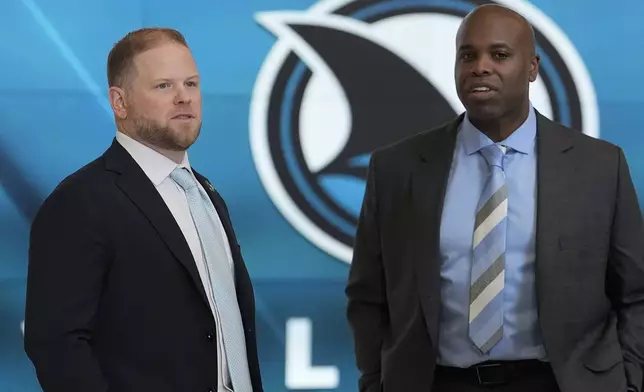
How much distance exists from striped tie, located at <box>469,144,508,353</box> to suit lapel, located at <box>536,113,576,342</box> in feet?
0.27

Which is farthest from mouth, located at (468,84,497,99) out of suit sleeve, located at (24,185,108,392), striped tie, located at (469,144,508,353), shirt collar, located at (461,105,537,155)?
suit sleeve, located at (24,185,108,392)

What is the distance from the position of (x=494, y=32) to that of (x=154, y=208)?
0.87m

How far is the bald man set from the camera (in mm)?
1982

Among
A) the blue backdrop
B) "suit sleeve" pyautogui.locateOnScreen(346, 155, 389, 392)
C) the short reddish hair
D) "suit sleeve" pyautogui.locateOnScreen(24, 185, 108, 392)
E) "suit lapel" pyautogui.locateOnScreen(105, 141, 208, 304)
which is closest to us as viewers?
"suit sleeve" pyautogui.locateOnScreen(24, 185, 108, 392)

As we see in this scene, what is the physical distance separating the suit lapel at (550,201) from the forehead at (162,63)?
0.83 m

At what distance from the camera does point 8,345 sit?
310 cm

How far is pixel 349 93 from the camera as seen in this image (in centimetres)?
319

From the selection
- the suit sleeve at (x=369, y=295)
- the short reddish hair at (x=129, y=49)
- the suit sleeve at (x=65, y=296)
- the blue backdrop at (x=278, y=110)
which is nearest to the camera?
the suit sleeve at (x=65, y=296)

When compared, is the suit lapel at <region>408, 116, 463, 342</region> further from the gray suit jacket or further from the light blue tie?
the light blue tie

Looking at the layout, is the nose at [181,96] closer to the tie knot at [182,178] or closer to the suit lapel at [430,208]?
the tie knot at [182,178]

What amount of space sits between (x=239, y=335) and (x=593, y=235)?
0.83m

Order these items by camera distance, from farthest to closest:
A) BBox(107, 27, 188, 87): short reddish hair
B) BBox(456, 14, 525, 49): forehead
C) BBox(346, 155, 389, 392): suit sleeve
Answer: BBox(346, 155, 389, 392): suit sleeve → BBox(456, 14, 525, 49): forehead → BBox(107, 27, 188, 87): short reddish hair

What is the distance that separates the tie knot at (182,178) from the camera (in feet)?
6.45

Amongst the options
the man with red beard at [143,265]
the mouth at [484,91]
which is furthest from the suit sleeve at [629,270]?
the man with red beard at [143,265]
